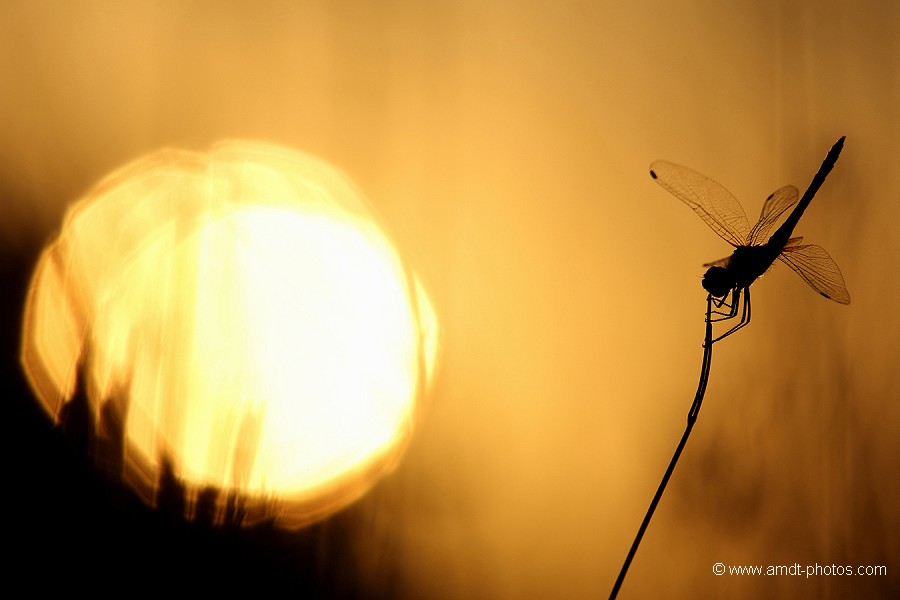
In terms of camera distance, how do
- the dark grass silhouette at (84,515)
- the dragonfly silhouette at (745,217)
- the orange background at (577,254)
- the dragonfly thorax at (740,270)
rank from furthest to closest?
the orange background at (577,254), the dark grass silhouette at (84,515), the dragonfly silhouette at (745,217), the dragonfly thorax at (740,270)

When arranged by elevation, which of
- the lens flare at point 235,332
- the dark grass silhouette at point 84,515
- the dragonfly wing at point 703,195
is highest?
the dragonfly wing at point 703,195

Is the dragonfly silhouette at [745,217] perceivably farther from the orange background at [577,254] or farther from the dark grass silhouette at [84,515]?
the dark grass silhouette at [84,515]

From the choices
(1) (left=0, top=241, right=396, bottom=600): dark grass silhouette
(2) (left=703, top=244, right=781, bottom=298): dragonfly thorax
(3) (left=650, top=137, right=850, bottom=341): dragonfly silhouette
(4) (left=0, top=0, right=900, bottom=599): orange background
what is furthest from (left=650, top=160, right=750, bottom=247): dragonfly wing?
(1) (left=0, top=241, right=396, bottom=600): dark grass silhouette

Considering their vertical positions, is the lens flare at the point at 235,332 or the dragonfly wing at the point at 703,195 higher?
the dragonfly wing at the point at 703,195

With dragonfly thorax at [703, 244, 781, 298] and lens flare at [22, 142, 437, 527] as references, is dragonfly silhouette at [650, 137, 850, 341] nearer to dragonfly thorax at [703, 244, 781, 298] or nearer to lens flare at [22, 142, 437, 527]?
dragonfly thorax at [703, 244, 781, 298]

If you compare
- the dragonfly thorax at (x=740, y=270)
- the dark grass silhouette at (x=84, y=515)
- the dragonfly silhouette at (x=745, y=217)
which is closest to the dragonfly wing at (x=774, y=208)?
the dragonfly silhouette at (x=745, y=217)

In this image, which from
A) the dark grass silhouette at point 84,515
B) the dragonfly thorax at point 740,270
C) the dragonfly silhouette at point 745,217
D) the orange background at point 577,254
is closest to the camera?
→ the dragonfly thorax at point 740,270

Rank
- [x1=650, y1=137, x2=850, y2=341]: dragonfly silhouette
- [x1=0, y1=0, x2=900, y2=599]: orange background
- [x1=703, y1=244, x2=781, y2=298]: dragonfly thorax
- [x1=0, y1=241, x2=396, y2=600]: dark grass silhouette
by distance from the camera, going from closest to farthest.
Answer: [x1=703, y1=244, x2=781, y2=298]: dragonfly thorax
[x1=650, y1=137, x2=850, y2=341]: dragonfly silhouette
[x1=0, y1=241, x2=396, y2=600]: dark grass silhouette
[x1=0, y1=0, x2=900, y2=599]: orange background
